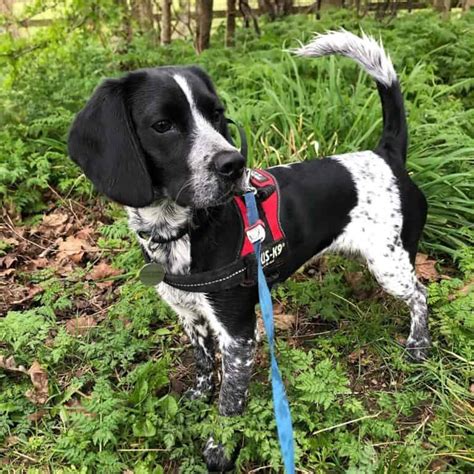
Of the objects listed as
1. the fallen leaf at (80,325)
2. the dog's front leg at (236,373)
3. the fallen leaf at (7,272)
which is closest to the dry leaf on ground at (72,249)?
the fallen leaf at (7,272)

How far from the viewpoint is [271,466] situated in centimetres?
235

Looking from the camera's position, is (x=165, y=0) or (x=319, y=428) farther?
(x=165, y=0)

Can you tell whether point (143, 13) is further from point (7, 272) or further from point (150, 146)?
point (150, 146)

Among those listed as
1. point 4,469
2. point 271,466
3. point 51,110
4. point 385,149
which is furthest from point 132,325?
point 51,110

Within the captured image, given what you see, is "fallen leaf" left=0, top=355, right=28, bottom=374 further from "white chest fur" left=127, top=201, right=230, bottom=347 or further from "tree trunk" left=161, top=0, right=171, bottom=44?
"tree trunk" left=161, top=0, right=171, bottom=44

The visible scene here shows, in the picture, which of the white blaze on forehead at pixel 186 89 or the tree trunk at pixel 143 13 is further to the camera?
the tree trunk at pixel 143 13

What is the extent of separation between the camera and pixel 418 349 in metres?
3.03

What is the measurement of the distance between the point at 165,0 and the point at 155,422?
5782mm

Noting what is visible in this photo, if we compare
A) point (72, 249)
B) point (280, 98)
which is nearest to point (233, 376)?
point (72, 249)

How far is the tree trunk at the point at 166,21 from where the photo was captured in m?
6.88

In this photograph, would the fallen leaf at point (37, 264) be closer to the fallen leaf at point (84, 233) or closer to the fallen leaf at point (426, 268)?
the fallen leaf at point (84, 233)

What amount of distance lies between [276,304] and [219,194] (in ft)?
5.36

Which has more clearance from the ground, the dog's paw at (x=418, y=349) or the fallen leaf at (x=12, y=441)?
the dog's paw at (x=418, y=349)

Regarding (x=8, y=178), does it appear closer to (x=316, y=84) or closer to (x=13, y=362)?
(x=13, y=362)
